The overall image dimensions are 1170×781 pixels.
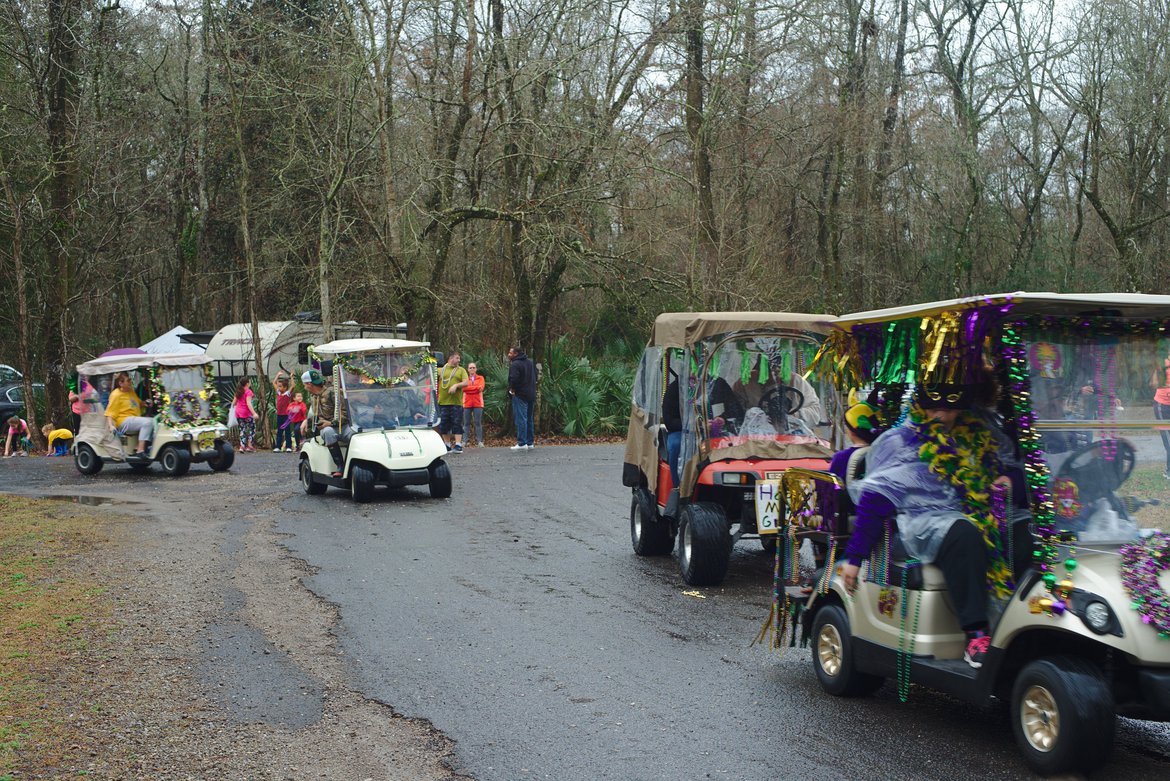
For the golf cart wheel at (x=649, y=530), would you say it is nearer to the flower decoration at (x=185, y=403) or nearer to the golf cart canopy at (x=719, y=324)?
the golf cart canopy at (x=719, y=324)

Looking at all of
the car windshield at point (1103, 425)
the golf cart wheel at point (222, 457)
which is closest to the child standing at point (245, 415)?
the golf cart wheel at point (222, 457)

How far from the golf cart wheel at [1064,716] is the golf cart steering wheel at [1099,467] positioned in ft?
2.72

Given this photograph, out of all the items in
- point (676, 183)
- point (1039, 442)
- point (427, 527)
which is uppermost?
point (676, 183)

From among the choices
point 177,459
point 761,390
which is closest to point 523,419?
point 177,459

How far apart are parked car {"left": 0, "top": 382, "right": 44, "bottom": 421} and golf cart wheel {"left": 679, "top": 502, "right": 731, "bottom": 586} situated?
80.9ft

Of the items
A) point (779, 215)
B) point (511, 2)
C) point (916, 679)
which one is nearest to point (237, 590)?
point (916, 679)

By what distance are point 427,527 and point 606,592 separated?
457 centimetres

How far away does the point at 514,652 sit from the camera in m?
7.96

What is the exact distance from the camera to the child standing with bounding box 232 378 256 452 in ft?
86.5

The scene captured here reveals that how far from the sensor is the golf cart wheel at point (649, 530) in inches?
454

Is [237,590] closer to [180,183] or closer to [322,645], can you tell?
[322,645]

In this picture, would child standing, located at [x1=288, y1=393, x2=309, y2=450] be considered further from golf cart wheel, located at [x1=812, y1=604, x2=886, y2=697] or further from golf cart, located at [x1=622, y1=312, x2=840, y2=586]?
golf cart wheel, located at [x1=812, y1=604, x2=886, y2=697]

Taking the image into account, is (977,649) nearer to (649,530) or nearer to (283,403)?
(649,530)

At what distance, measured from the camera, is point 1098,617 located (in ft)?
16.4
